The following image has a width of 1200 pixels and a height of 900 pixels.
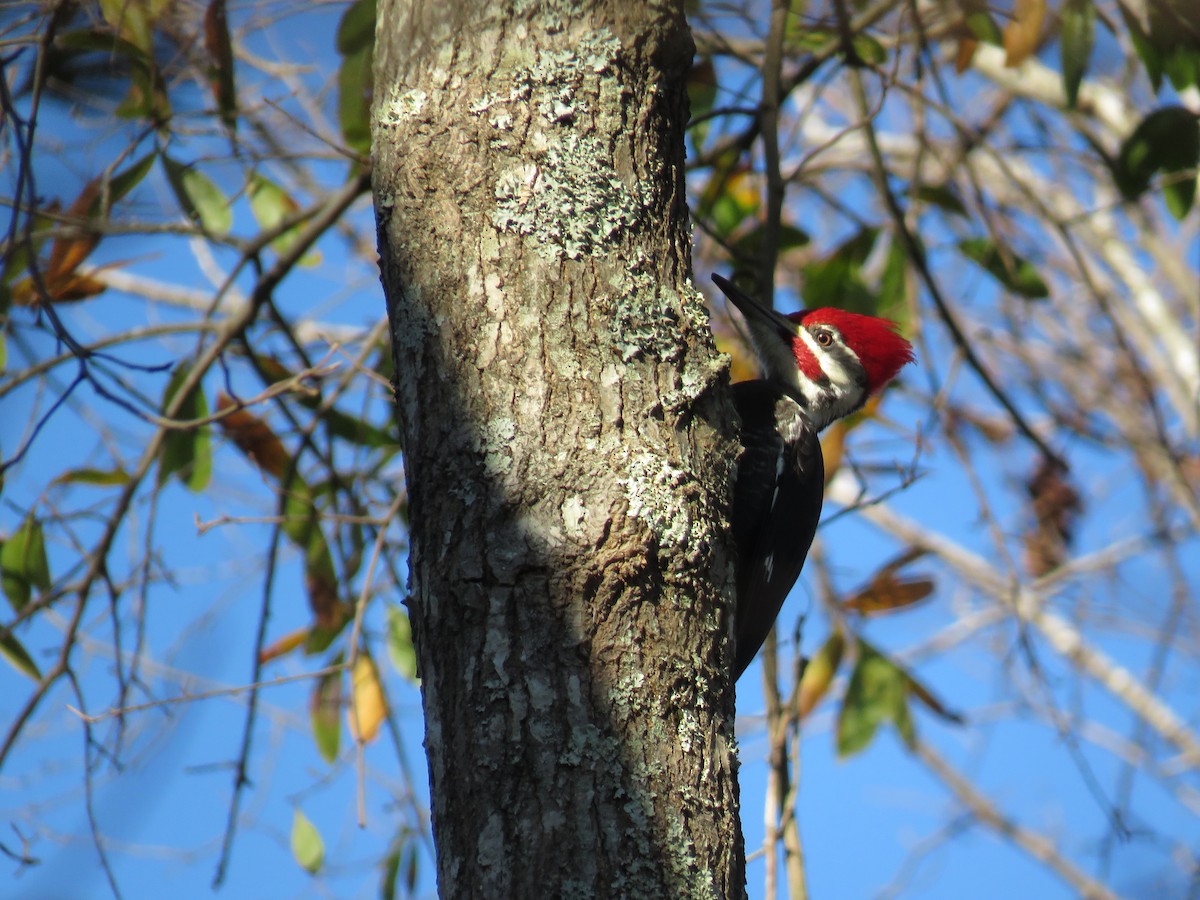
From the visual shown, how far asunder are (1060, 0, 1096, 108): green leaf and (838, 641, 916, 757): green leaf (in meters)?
1.67

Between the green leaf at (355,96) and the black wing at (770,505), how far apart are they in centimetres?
124

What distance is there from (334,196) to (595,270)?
4.79 feet

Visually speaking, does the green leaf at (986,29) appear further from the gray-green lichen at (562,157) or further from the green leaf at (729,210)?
the gray-green lichen at (562,157)

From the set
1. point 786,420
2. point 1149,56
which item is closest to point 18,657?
point 786,420

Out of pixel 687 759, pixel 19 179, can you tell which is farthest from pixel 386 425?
pixel 687 759

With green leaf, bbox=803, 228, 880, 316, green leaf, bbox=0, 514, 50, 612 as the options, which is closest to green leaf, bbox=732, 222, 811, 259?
green leaf, bbox=803, 228, 880, 316

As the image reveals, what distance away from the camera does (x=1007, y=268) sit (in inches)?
129

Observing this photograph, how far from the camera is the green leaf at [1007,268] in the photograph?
10.8ft

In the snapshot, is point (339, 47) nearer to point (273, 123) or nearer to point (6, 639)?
point (273, 123)

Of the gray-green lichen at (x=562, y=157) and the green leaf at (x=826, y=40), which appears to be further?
the green leaf at (x=826, y=40)

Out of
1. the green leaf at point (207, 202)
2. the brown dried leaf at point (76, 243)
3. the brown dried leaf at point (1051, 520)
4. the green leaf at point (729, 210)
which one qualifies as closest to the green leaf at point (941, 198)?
the green leaf at point (729, 210)

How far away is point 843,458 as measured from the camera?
3441 mm

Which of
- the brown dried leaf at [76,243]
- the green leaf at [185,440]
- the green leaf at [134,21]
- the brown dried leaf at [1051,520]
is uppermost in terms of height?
the brown dried leaf at [1051,520]

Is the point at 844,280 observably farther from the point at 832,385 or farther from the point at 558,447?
the point at 558,447
